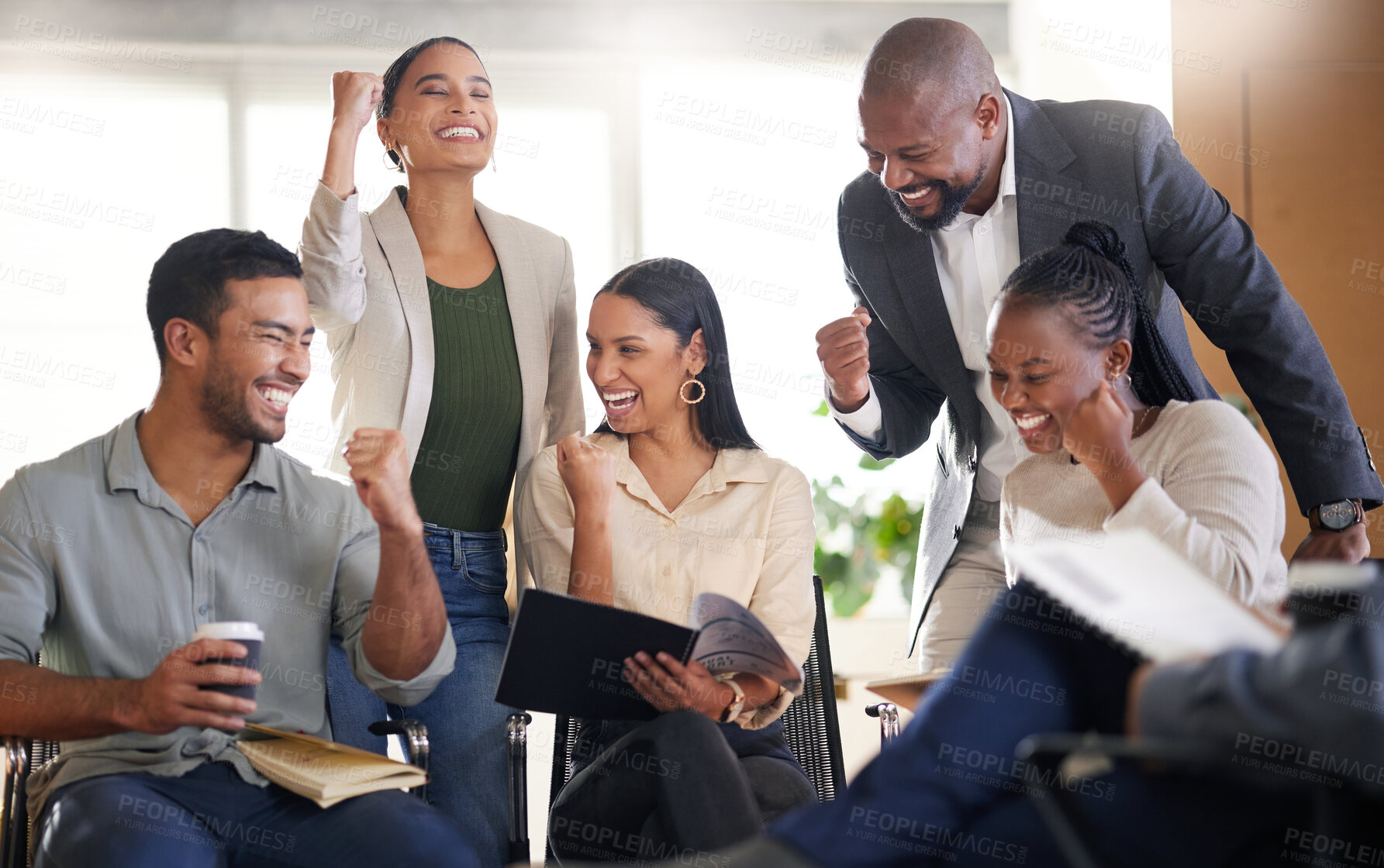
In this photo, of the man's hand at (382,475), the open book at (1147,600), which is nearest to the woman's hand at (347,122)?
the man's hand at (382,475)

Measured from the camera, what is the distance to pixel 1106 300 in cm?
179

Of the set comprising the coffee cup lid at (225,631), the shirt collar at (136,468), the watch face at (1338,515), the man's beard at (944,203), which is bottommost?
the coffee cup lid at (225,631)

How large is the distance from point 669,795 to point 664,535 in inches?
25.2

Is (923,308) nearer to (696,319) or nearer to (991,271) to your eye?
(991,271)

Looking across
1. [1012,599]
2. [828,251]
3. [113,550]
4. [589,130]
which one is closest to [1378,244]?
[828,251]

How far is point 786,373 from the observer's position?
461cm

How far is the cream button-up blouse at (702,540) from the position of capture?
7.05ft

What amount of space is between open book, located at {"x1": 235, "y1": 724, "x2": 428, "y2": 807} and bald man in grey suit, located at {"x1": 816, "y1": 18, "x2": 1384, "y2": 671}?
102cm

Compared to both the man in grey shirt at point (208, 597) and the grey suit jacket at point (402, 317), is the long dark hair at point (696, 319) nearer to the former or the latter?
the grey suit jacket at point (402, 317)

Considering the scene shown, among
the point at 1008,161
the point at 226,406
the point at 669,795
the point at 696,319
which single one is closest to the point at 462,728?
the point at 669,795

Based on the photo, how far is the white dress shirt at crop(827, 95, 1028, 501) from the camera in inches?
85.4

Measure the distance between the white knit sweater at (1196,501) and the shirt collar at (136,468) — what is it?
1.22 metres

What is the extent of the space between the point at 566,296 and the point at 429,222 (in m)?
0.32

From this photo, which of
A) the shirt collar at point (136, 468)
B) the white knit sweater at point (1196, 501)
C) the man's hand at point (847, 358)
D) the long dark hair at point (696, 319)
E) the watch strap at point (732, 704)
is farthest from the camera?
the long dark hair at point (696, 319)
